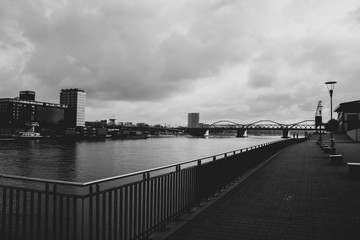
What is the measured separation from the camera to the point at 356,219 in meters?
6.75

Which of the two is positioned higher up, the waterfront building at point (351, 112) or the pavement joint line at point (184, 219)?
the waterfront building at point (351, 112)

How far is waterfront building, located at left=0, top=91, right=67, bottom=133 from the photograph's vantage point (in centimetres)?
16300

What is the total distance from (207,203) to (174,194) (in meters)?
1.99

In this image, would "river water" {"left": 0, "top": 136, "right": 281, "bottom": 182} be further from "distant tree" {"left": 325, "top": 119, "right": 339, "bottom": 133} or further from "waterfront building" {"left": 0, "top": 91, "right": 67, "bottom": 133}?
"waterfront building" {"left": 0, "top": 91, "right": 67, "bottom": 133}

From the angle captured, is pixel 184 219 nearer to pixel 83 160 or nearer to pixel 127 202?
pixel 127 202

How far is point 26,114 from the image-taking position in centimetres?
17475

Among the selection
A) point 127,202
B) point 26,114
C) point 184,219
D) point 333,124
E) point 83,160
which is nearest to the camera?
point 127,202

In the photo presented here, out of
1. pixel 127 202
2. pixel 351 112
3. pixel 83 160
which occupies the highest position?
pixel 351 112

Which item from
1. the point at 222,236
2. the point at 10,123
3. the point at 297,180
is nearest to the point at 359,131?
the point at 297,180

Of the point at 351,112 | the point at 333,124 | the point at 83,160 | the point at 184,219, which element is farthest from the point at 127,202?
the point at 351,112

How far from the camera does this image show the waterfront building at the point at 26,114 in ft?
535

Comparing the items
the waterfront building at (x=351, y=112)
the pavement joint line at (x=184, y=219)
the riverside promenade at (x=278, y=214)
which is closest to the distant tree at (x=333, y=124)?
the waterfront building at (x=351, y=112)

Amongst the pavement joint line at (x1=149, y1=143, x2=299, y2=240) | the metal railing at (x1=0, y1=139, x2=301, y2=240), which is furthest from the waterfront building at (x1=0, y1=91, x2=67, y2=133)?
the pavement joint line at (x1=149, y1=143, x2=299, y2=240)

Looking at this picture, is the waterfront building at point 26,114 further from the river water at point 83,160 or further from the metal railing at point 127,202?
the metal railing at point 127,202
